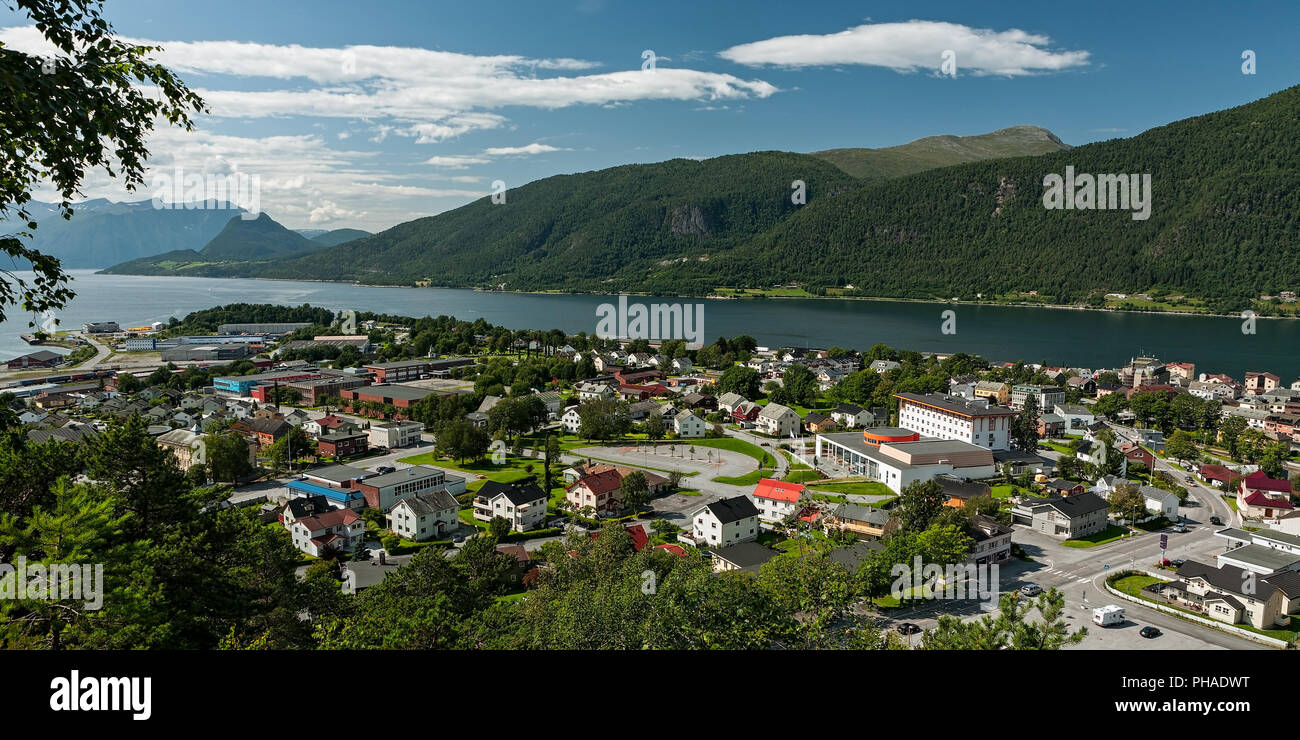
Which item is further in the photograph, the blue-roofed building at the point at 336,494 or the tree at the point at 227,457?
the tree at the point at 227,457

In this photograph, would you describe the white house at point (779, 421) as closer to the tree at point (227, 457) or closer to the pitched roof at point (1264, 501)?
the pitched roof at point (1264, 501)

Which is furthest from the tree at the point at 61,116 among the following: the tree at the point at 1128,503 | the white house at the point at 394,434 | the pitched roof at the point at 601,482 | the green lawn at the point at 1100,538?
the white house at the point at 394,434

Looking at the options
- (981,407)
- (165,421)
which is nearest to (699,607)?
(981,407)

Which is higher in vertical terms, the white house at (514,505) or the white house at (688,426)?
the white house at (688,426)

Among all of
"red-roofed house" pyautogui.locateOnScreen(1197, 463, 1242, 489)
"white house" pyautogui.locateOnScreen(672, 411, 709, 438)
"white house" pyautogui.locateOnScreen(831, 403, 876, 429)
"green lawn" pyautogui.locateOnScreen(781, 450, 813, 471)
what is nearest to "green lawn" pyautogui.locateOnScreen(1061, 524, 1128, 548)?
"red-roofed house" pyautogui.locateOnScreen(1197, 463, 1242, 489)

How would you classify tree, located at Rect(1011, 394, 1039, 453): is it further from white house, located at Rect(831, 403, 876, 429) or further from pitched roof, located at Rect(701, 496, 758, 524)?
pitched roof, located at Rect(701, 496, 758, 524)

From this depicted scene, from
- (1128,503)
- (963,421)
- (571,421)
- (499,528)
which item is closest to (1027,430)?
(963,421)
